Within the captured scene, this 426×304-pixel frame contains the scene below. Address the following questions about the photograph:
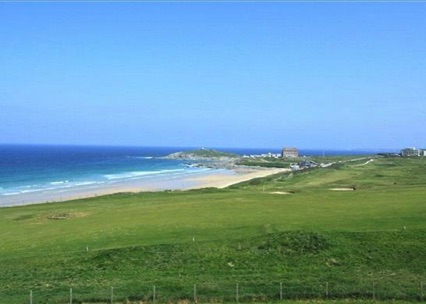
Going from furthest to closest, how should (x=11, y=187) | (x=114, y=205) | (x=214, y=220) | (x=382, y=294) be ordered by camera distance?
(x=11, y=187) → (x=114, y=205) → (x=214, y=220) → (x=382, y=294)

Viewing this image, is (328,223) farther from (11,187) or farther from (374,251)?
(11,187)

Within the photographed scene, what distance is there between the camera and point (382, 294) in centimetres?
2594

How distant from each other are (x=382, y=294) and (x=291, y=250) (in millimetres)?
8511

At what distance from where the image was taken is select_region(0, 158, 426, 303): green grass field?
26422 mm

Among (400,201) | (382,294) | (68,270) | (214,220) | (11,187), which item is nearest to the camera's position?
(382,294)

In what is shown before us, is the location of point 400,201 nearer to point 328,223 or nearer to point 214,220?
point 328,223

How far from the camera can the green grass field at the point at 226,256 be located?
26.4 meters

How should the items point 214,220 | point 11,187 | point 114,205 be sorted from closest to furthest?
point 214,220
point 114,205
point 11,187

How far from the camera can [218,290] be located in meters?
26.6

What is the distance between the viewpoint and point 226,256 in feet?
108

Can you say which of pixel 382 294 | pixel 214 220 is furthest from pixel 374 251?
pixel 214 220

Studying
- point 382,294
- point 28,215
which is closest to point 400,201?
point 382,294

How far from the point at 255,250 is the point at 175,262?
5527 mm

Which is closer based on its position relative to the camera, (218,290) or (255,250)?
(218,290)
